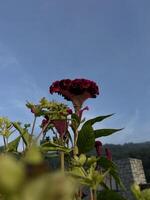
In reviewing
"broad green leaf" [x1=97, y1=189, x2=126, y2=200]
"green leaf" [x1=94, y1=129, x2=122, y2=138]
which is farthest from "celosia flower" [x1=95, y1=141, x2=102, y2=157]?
"broad green leaf" [x1=97, y1=189, x2=126, y2=200]

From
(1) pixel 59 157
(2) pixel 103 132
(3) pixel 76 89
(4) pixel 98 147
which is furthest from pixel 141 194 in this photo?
(4) pixel 98 147

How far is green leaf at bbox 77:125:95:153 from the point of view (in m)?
1.70

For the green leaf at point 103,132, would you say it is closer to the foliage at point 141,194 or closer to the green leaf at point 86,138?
the green leaf at point 86,138

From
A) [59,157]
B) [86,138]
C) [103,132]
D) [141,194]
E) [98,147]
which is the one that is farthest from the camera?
[98,147]

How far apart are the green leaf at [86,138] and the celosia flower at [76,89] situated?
0.94 ft

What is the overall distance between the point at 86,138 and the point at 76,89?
1.10 ft

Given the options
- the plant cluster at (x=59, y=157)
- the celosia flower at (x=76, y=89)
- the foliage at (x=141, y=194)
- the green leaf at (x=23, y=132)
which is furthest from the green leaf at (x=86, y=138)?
the foliage at (x=141, y=194)

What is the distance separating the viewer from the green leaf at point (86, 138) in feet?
5.57

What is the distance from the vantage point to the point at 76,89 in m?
1.94

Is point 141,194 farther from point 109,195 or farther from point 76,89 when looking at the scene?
point 76,89

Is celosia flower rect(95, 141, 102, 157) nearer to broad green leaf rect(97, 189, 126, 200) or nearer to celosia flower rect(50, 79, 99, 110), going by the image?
celosia flower rect(50, 79, 99, 110)

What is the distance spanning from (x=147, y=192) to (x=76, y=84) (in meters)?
1.33

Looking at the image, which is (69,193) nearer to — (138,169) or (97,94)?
(97,94)

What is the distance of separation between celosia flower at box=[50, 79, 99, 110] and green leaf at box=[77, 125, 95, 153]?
0.94ft
